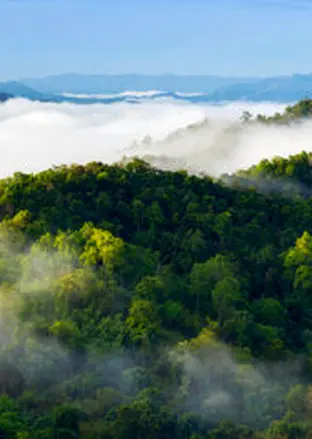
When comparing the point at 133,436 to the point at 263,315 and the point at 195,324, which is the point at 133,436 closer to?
the point at 195,324

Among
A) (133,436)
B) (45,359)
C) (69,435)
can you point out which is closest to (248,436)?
(133,436)

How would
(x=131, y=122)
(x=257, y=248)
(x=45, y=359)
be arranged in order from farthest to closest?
(x=131, y=122) < (x=257, y=248) < (x=45, y=359)

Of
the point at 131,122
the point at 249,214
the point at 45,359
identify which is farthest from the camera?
the point at 131,122

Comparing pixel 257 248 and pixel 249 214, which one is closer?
pixel 257 248
